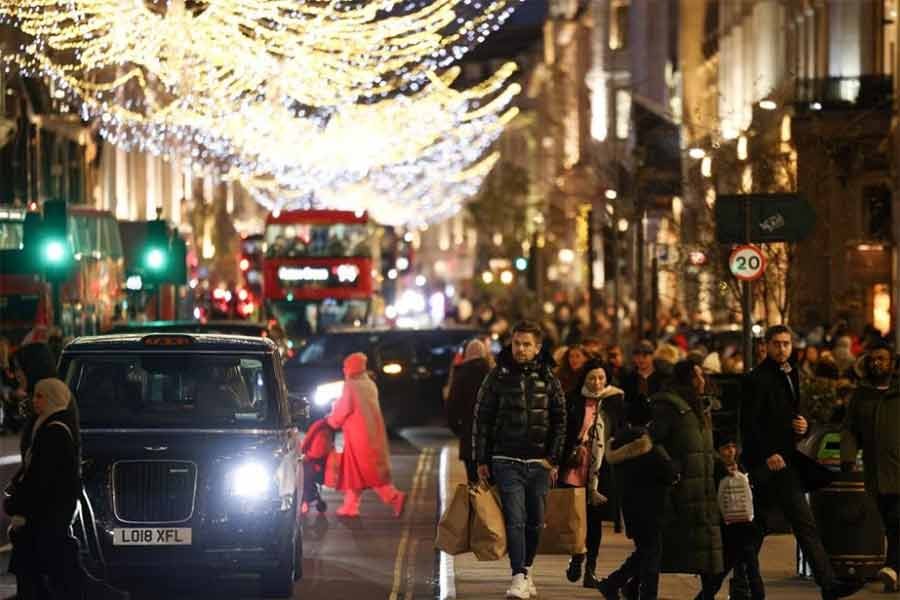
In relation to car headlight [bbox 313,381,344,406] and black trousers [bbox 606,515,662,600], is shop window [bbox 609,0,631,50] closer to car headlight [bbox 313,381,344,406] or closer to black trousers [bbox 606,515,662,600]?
car headlight [bbox 313,381,344,406]

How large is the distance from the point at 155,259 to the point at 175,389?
22.6 m

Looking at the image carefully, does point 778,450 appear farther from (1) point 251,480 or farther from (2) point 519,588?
(1) point 251,480

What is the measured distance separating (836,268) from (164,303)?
13341 mm

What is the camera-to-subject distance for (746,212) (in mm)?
20438

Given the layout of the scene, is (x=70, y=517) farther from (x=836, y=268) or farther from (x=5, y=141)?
(x=5, y=141)

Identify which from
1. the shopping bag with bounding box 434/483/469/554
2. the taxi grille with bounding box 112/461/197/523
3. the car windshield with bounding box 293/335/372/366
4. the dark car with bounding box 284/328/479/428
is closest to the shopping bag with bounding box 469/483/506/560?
the shopping bag with bounding box 434/483/469/554

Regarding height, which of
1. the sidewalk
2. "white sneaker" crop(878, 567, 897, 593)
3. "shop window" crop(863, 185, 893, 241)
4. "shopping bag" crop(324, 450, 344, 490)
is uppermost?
"shop window" crop(863, 185, 893, 241)

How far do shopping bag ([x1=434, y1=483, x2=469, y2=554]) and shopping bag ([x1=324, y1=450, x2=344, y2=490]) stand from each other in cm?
707

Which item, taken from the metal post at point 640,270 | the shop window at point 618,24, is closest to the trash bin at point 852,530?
the metal post at point 640,270

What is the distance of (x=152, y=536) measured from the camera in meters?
13.4

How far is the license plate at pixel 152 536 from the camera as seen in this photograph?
1341 centimetres

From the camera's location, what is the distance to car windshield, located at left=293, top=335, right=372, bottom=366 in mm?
33188

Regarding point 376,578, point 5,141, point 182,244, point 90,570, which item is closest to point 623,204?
point 182,244

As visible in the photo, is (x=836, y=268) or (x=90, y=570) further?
(x=836, y=268)
